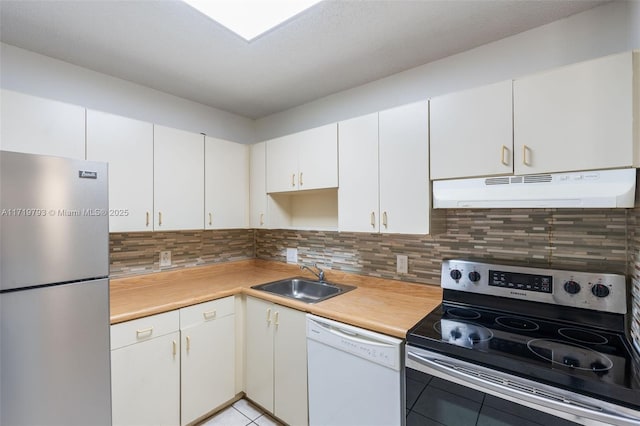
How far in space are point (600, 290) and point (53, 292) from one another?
7.68 feet

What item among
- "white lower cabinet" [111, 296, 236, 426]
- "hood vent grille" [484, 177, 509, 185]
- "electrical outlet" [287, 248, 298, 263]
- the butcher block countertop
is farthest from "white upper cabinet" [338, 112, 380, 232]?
"white lower cabinet" [111, 296, 236, 426]

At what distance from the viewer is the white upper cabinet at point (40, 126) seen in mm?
1502

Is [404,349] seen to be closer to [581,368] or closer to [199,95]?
[581,368]

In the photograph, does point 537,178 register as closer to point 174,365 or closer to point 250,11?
point 250,11

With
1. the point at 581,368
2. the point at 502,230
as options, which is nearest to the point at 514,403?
the point at 581,368

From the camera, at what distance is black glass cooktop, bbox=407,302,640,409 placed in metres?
0.95

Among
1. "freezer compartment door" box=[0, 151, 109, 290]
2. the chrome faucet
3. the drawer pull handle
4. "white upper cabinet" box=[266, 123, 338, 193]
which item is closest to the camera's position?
"freezer compartment door" box=[0, 151, 109, 290]

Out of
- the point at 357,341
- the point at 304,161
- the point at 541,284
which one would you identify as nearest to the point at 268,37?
the point at 304,161

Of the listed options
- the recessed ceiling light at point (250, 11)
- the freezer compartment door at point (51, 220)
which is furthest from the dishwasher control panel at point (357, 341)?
the recessed ceiling light at point (250, 11)

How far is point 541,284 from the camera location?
1.45m

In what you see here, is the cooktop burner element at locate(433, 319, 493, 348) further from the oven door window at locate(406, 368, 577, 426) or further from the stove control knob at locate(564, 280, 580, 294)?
the stove control knob at locate(564, 280, 580, 294)

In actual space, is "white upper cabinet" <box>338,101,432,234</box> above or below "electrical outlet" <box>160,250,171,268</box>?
above

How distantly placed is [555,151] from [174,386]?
2.37m

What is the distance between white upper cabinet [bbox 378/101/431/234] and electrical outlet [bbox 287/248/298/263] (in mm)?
1106
